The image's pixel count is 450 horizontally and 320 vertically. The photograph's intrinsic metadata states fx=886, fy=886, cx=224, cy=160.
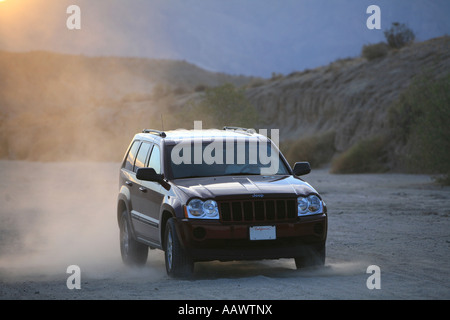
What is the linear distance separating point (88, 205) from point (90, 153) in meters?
40.0

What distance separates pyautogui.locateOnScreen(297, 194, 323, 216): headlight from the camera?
10.4 m

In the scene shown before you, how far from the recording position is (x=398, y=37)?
5516 centimetres

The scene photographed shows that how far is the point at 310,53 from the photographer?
141 metres

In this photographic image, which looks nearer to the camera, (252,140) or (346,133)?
(252,140)

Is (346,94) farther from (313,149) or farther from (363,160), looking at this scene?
(363,160)

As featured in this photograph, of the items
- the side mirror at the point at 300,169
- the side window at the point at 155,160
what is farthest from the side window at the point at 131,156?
the side mirror at the point at 300,169

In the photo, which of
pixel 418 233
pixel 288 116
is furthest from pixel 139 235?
pixel 288 116

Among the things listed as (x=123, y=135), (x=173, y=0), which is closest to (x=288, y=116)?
(x=123, y=135)

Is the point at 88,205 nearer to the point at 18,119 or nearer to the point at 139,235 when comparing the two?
the point at 139,235

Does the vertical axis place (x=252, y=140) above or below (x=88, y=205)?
above

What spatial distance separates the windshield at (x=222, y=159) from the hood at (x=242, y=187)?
280 mm

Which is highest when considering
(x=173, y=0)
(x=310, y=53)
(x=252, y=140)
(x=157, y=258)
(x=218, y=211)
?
(x=173, y=0)
